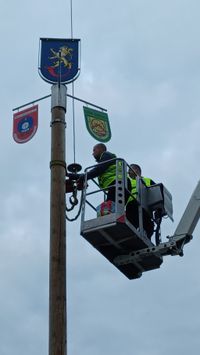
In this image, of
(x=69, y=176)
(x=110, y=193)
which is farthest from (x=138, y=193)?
(x=69, y=176)

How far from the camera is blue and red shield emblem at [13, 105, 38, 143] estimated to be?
36.6 feet

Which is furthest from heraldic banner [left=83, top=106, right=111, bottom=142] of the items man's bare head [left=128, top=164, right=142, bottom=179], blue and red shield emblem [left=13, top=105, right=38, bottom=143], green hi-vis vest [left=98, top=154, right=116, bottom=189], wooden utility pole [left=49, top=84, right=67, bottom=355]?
wooden utility pole [left=49, top=84, right=67, bottom=355]

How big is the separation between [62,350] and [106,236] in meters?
2.62

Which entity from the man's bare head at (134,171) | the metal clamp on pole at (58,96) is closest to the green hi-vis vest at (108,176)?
the man's bare head at (134,171)

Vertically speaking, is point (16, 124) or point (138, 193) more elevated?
point (16, 124)

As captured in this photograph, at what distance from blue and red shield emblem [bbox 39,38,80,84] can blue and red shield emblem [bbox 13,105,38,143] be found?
0.56 metres

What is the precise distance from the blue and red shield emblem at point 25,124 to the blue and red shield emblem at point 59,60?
56 cm

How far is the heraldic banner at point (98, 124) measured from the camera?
11347mm

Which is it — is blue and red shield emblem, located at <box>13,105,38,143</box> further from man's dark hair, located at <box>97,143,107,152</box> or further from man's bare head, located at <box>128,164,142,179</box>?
man's bare head, located at <box>128,164,142,179</box>

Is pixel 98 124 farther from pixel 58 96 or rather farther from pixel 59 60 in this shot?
pixel 58 96

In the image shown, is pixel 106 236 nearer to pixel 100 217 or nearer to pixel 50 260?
pixel 100 217

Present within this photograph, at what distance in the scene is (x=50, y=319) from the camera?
8.58 metres

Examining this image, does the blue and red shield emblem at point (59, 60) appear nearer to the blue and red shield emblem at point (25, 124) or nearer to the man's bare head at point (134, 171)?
the blue and red shield emblem at point (25, 124)

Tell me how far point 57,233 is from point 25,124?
2741mm
